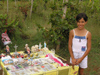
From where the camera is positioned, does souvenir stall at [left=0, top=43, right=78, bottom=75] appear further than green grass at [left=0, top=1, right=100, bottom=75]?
No

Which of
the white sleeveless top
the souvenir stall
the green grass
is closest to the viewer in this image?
the white sleeveless top

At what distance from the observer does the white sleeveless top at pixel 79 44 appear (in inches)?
100.0

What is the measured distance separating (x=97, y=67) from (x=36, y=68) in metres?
2.32

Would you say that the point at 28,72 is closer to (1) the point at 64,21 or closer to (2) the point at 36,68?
(2) the point at 36,68

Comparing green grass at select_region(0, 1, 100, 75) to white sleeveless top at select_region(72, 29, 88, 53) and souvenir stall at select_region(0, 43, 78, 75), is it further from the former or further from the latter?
white sleeveless top at select_region(72, 29, 88, 53)

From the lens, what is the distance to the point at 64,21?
4523mm

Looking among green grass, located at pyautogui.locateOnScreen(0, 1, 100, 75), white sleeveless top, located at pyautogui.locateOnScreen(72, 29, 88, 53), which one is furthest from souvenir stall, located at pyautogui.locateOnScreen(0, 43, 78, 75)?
green grass, located at pyautogui.locateOnScreen(0, 1, 100, 75)

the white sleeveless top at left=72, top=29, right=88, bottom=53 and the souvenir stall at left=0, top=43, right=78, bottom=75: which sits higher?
the white sleeveless top at left=72, top=29, right=88, bottom=53

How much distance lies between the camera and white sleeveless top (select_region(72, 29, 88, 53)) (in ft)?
8.33

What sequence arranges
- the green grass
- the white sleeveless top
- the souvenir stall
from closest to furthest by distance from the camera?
the white sleeveless top
the souvenir stall
the green grass

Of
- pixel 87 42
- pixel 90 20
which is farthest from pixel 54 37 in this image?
pixel 90 20

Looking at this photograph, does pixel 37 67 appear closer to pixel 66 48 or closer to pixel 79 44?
pixel 79 44

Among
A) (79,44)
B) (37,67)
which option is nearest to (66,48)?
(37,67)

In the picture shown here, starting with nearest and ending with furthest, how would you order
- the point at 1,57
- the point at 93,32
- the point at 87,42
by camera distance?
the point at 87,42 → the point at 1,57 → the point at 93,32
